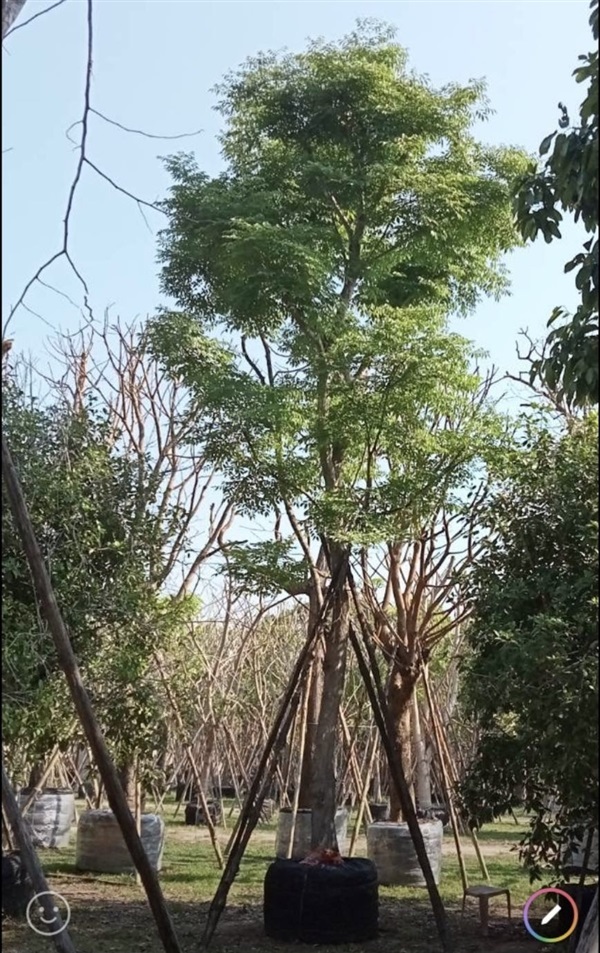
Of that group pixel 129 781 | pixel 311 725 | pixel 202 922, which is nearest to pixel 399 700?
pixel 311 725

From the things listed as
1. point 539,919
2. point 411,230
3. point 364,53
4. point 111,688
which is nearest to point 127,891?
point 111,688

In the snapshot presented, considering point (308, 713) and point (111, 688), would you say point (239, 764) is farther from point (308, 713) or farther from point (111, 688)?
point (111, 688)

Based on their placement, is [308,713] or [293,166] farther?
[308,713]

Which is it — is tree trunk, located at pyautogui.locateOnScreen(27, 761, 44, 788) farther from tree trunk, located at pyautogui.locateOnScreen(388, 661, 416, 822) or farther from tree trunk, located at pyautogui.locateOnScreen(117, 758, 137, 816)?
tree trunk, located at pyautogui.locateOnScreen(388, 661, 416, 822)

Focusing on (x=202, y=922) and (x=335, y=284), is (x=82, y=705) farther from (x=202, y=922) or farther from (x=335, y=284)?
(x=335, y=284)

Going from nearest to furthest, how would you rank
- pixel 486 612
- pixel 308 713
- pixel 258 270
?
pixel 486 612 < pixel 258 270 < pixel 308 713

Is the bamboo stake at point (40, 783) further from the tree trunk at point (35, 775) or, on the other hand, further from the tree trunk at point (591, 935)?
the tree trunk at point (591, 935)

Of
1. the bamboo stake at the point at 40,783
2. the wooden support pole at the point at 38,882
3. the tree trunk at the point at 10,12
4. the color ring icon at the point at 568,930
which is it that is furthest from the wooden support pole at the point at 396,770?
the tree trunk at the point at 10,12

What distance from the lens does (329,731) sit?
22.1 feet

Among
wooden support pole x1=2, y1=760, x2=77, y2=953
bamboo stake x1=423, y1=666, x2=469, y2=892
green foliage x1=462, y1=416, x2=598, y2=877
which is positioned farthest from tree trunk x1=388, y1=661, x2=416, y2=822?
wooden support pole x1=2, y1=760, x2=77, y2=953

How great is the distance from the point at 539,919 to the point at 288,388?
3.39 m

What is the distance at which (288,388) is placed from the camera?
6891 mm

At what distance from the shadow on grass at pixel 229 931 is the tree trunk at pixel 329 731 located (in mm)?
589

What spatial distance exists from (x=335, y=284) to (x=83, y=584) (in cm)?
267
